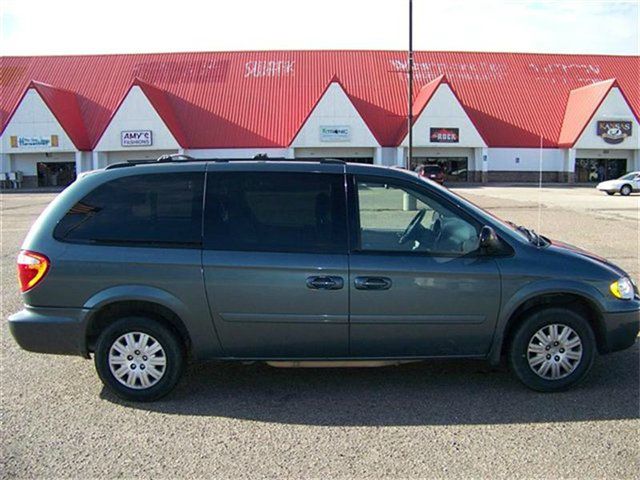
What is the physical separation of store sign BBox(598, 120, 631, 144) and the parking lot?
43.9 meters

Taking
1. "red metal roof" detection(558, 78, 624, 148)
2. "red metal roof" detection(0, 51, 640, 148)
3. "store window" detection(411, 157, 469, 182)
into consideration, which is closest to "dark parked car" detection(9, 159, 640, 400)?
"red metal roof" detection(0, 51, 640, 148)

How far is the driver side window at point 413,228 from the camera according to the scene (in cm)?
431

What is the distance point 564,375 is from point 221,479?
281 centimetres

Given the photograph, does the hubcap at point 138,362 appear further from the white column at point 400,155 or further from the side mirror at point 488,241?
the white column at point 400,155

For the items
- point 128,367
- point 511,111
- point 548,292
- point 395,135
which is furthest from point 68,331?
point 511,111

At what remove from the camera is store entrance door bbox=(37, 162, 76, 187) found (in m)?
44.7

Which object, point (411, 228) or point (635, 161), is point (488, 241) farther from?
point (635, 161)

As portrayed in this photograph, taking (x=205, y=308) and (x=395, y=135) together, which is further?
(x=395, y=135)

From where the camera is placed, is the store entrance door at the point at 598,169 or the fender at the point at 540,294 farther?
the store entrance door at the point at 598,169

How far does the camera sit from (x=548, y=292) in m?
4.24

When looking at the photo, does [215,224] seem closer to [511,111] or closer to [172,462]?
[172,462]

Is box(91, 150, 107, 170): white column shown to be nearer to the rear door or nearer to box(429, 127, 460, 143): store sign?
box(429, 127, 460, 143): store sign

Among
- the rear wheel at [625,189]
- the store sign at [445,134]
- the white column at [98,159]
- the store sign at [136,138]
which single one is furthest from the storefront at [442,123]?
the white column at [98,159]

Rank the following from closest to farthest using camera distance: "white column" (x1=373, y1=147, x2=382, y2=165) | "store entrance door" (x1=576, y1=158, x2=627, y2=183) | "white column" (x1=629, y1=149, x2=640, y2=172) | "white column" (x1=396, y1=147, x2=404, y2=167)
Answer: "white column" (x1=396, y1=147, x2=404, y2=167), "white column" (x1=373, y1=147, x2=382, y2=165), "white column" (x1=629, y1=149, x2=640, y2=172), "store entrance door" (x1=576, y1=158, x2=627, y2=183)
